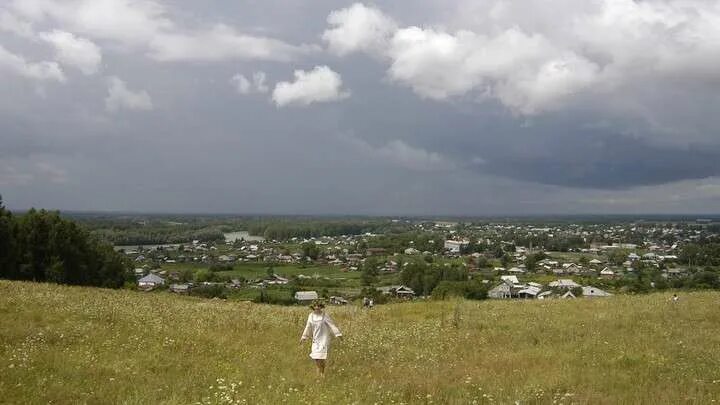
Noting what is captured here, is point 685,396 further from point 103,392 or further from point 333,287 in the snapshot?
point 333,287

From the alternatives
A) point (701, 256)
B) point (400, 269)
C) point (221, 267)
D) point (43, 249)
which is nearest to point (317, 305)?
point (43, 249)

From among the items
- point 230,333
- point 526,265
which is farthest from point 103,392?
point 526,265

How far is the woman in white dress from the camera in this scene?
517 inches

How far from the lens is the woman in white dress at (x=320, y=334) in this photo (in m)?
13.1

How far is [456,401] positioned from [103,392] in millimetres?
6300

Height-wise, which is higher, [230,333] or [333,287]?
[230,333]

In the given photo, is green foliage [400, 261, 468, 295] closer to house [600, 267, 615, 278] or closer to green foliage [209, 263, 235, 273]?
house [600, 267, 615, 278]

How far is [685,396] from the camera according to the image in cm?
1090

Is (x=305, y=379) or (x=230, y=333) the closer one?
(x=305, y=379)

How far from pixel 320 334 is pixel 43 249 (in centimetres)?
3823

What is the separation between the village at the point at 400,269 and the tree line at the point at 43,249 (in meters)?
15.3

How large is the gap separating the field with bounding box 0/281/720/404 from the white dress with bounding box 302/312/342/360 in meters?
0.49

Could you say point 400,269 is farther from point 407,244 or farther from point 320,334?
point 320,334

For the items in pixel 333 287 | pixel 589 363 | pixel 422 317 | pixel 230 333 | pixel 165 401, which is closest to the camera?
pixel 165 401
